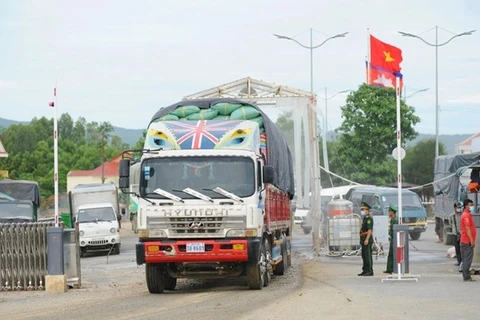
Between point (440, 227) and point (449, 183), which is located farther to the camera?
point (440, 227)

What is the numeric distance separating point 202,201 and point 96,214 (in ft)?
76.2

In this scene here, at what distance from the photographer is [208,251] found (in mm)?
21078

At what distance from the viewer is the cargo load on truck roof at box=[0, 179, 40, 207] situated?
143 feet

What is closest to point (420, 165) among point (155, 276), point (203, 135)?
point (203, 135)

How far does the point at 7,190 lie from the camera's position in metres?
43.7

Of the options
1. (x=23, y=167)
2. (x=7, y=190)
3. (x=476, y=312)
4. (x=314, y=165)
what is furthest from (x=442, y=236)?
(x=23, y=167)

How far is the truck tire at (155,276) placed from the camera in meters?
21.8

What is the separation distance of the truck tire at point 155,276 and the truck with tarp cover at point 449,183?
16.5m

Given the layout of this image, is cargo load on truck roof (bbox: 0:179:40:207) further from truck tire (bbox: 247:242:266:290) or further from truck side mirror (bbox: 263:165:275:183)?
truck side mirror (bbox: 263:165:275:183)

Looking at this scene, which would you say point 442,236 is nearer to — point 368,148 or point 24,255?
point 24,255

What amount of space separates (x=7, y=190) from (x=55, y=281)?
21128 mm

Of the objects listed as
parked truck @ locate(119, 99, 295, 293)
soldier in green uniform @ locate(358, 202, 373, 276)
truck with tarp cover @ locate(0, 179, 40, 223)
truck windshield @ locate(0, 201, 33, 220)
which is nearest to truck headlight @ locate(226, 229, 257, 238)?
parked truck @ locate(119, 99, 295, 293)

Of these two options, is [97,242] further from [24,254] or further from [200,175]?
[200,175]

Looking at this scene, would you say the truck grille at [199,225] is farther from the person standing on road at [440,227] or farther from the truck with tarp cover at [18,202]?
the person standing on road at [440,227]
